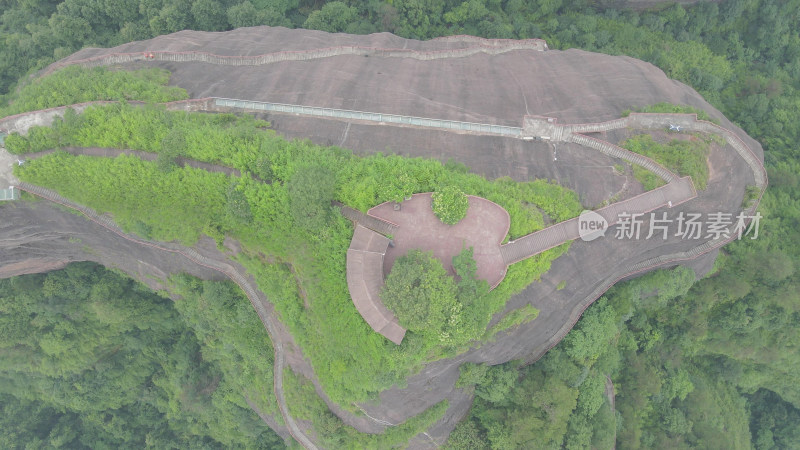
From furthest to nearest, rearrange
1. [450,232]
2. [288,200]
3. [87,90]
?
[87,90]
[450,232]
[288,200]

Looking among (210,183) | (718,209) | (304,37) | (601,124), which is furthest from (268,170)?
(718,209)

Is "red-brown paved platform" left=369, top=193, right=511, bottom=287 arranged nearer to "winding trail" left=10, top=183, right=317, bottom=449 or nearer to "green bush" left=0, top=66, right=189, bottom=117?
"winding trail" left=10, top=183, right=317, bottom=449

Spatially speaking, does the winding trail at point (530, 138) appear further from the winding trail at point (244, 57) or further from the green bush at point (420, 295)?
the green bush at point (420, 295)

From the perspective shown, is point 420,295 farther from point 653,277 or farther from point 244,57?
point 244,57

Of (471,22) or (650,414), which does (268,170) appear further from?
(650,414)

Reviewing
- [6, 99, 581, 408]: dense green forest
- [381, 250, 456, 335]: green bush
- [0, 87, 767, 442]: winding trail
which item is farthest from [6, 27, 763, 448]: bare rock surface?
[381, 250, 456, 335]: green bush

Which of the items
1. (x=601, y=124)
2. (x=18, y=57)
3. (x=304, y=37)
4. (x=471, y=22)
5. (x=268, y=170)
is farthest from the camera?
(x=471, y=22)

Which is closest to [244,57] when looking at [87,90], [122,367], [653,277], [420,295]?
[87,90]
